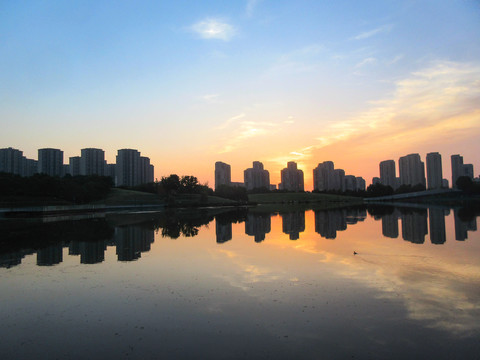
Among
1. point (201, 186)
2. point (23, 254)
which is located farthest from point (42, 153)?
point (23, 254)

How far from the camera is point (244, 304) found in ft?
35.1

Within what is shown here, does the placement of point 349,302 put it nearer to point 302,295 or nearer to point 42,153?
point 302,295

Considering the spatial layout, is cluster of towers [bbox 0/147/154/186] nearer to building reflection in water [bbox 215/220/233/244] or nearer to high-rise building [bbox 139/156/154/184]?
high-rise building [bbox 139/156/154/184]

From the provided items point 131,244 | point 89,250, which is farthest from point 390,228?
point 89,250

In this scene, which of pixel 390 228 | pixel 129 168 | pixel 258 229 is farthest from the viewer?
pixel 129 168

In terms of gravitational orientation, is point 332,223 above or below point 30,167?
Answer: below

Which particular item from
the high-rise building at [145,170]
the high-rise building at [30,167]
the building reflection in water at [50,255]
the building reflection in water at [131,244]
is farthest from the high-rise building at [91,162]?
the building reflection in water at [50,255]

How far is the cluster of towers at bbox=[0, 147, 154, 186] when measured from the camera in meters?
140

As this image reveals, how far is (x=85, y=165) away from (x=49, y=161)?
15102 mm

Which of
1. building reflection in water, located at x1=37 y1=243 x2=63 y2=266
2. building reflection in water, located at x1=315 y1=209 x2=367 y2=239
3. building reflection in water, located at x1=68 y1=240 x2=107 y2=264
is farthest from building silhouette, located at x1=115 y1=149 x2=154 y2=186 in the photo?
building reflection in water, located at x1=37 y1=243 x2=63 y2=266

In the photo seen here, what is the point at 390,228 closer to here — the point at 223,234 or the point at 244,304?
the point at 223,234

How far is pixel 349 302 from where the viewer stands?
35.1 ft

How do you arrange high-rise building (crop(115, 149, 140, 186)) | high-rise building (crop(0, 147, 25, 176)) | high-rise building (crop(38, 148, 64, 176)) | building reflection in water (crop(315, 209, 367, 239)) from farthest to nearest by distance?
high-rise building (crop(115, 149, 140, 186)) → high-rise building (crop(38, 148, 64, 176)) → high-rise building (crop(0, 147, 25, 176)) → building reflection in water (crop(315, 209, 367, 239))

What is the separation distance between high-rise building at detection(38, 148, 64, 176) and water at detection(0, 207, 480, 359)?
5629 inches
